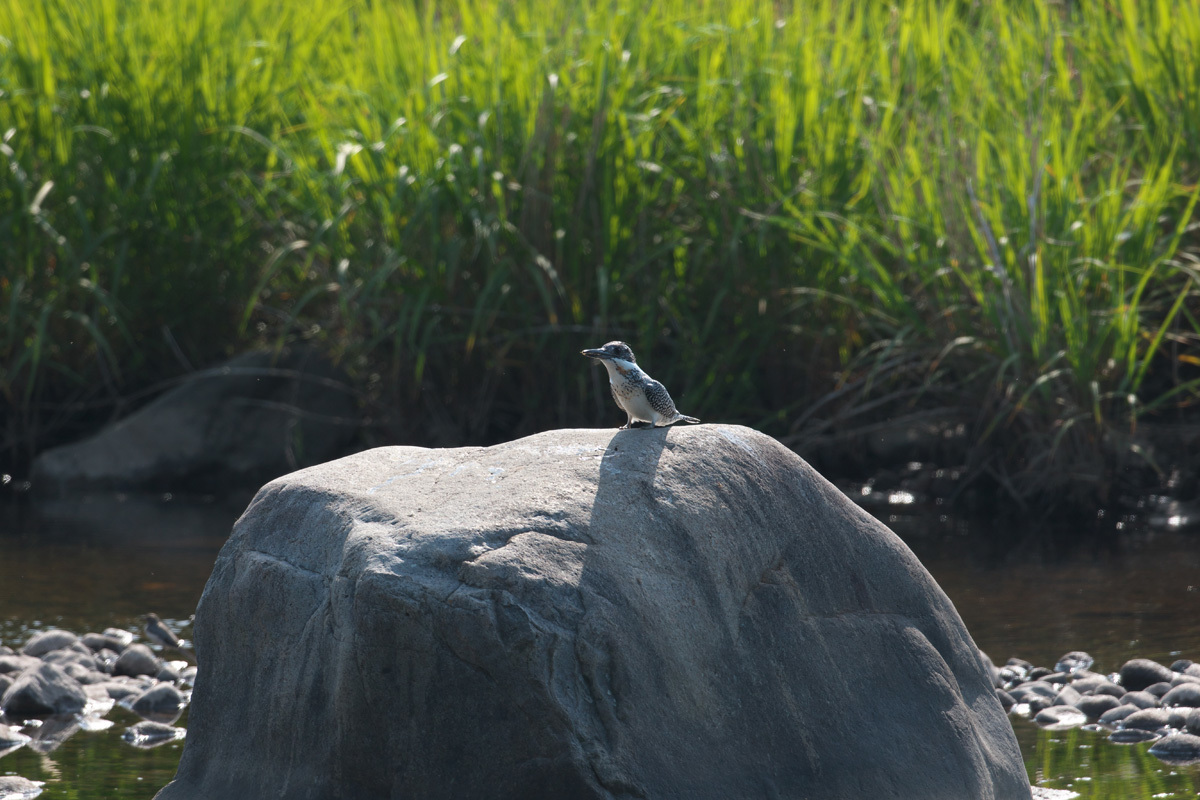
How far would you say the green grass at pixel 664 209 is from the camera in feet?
18.6

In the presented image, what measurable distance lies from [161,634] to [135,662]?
0.37 m

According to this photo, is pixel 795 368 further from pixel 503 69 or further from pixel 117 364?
pixel 117 364

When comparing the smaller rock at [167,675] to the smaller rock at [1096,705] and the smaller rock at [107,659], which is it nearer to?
the smaller rock at [107,659]

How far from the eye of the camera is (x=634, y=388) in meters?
3.17

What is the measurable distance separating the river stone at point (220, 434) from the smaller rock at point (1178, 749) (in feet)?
16.2

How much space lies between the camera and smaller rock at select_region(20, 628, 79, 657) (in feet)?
14.4

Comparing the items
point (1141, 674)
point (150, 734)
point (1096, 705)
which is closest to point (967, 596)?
point (1141, 674)

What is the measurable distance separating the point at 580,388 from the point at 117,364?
2893mm

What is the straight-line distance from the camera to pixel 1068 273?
544 centimetres

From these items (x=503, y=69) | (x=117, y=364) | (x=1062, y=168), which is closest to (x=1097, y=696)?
(x=1062, y=168)

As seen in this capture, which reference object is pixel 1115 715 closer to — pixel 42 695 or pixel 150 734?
pixel 150 734

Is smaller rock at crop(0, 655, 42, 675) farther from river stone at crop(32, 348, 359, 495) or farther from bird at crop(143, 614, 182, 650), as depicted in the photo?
river stone at crop(32, 348, 359, 495)

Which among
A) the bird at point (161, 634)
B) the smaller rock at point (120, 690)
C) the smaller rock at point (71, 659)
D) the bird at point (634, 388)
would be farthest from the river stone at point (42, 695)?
the bird at point (634, 388)

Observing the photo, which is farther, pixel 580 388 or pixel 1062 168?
pixel 580 388
